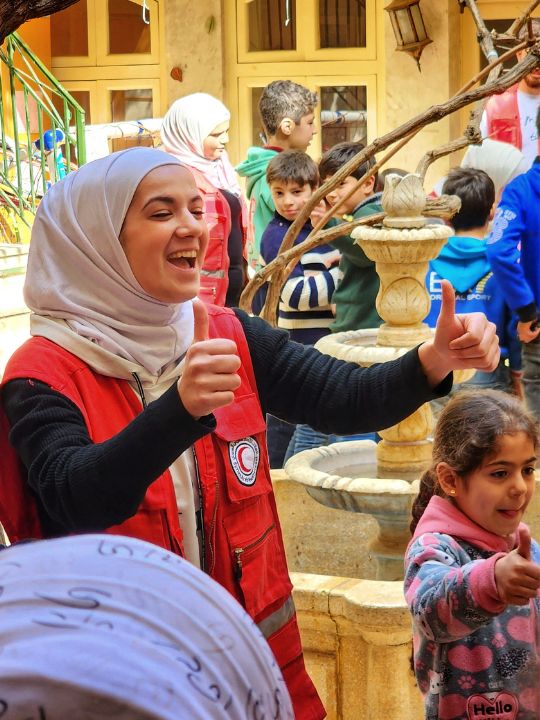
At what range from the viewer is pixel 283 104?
6.48m

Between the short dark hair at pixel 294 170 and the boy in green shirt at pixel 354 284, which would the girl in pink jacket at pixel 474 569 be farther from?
the short dark hair at pixel 294 170

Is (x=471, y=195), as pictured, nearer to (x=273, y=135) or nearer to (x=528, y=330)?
(x=528, y=330)

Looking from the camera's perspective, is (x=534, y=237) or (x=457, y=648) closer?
(x=457, y=648)

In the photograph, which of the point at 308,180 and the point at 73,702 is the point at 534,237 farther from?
the point at 73,702

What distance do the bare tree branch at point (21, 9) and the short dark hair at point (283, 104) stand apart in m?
4.38

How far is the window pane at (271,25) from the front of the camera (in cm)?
1181

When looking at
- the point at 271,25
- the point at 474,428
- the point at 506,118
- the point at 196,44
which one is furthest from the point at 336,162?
the point at 271,25

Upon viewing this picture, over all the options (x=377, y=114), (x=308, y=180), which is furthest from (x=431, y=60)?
(x=308, y=180)

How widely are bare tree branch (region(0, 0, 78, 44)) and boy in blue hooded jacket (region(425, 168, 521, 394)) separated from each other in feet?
11.9

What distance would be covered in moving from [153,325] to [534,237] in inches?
149

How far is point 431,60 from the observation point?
10930mm

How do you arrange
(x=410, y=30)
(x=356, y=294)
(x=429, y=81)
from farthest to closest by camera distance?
(x=429, y=81) < (x=410, y=30) < (x=356, y=294)

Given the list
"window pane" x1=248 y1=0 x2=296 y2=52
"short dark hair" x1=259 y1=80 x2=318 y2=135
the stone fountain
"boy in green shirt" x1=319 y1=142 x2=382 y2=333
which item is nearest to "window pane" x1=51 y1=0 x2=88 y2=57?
"window pane" x1=248 y1=0 x2=296 y2=52

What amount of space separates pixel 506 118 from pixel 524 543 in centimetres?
600
